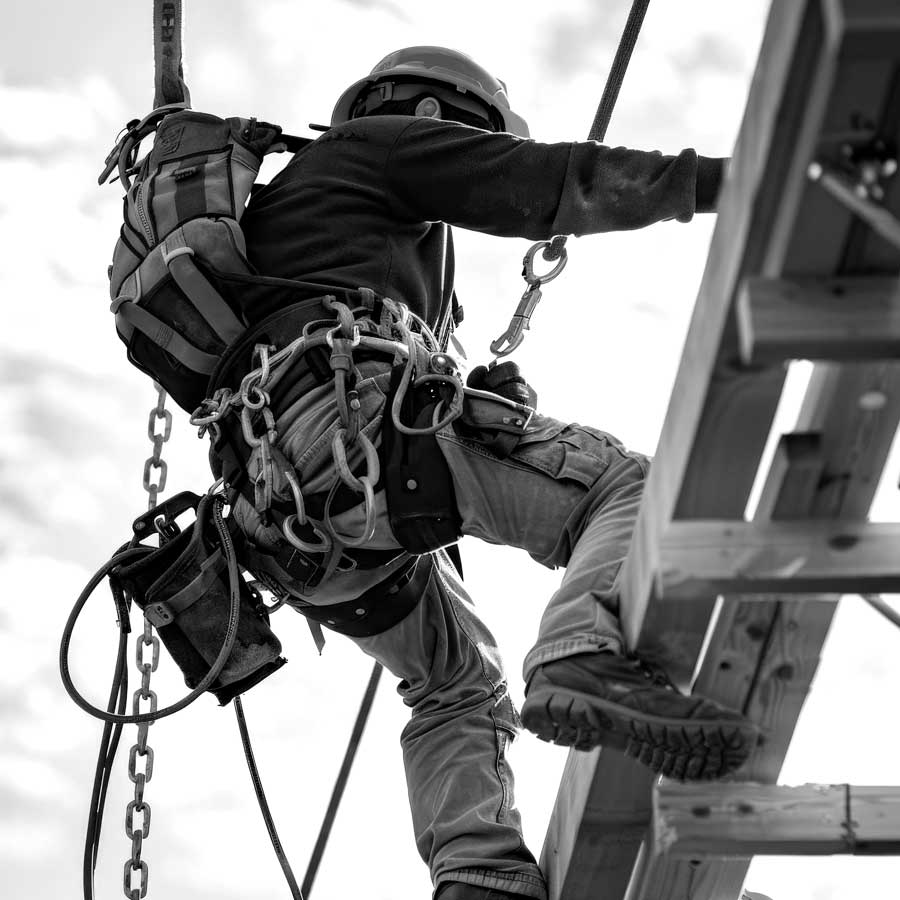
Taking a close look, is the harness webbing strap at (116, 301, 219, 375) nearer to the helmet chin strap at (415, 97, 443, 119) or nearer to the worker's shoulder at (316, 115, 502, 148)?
the worker's shoulder at (316, 115, 502, 148)

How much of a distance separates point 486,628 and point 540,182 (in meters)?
1.35

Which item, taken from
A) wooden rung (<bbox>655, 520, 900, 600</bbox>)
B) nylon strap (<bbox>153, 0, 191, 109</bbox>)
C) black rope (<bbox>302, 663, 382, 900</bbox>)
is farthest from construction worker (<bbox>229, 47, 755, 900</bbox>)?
black rope (<bbox>302, 663, 382, 900</bbox>)

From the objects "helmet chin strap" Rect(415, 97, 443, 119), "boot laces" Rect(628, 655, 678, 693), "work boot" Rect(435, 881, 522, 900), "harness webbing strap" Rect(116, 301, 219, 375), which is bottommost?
"work boot" Rect(435, 881, 522, 900)

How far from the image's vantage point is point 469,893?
4699 millimetres

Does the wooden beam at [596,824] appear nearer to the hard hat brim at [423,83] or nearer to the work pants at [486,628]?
the work pants at [486,628]

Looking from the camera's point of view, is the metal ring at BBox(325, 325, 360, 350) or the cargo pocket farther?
the metal ring at BBox(325, 325, 360, 350)

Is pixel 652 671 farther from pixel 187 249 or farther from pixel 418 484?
pixel 187 249

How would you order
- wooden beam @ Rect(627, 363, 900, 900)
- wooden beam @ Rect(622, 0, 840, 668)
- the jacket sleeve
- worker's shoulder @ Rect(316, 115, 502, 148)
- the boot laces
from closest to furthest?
wooden beam @ Rect(622, 0, 840, 668) → wooden beam @ Rect(627, 363, 900, 900) → the boot laces → the jacket sleeve → worker's shoulder @ Rect(316, 115, 502, 148)

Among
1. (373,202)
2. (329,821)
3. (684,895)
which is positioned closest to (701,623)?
(684,895)

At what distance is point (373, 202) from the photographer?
5258mm

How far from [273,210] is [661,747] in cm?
229

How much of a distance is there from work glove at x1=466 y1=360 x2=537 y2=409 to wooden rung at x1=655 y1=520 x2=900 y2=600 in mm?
1306

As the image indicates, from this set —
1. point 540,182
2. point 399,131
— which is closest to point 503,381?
point 540,182

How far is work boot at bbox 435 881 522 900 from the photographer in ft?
15.3
